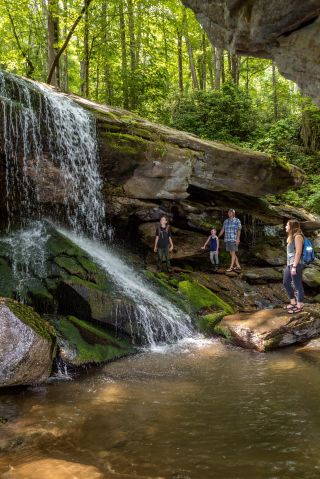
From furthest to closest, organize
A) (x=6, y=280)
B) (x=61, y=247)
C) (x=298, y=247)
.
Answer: (x=61, y=247) < (x=6, y=280) < (x=298, y=247)

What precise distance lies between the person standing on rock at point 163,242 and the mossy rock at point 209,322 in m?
2.92

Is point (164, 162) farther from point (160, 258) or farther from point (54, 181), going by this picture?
point (54, 181)

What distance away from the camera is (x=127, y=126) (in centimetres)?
1288

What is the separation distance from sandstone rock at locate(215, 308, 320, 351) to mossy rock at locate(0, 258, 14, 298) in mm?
4807

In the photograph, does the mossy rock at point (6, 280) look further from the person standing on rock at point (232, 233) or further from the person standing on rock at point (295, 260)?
the person standing on rock at point (232, 233)

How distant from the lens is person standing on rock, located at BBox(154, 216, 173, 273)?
1248 centimetres

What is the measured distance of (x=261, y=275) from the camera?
13.9 m

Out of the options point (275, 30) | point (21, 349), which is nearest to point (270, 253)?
point (275, 30)

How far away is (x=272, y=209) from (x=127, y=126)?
6.84 meters

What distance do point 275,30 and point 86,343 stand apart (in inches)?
256

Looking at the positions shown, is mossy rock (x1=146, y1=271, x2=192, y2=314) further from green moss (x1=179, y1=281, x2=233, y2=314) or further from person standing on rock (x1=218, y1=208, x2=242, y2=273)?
person standing on rock (x1=218, y1=208, x2=242, y2=273)

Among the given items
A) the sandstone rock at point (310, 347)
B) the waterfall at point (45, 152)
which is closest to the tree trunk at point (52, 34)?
the waterfall at point (45, 152)

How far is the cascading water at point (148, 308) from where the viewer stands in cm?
905

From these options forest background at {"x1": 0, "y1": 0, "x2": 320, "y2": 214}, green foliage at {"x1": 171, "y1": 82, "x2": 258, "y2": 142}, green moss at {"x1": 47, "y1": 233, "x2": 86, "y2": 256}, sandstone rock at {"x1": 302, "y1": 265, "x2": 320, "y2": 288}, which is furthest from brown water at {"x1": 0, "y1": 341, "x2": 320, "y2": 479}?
green foliage at {"x1": 171, "y1": 82, "x2": 258, "y2": 142}
